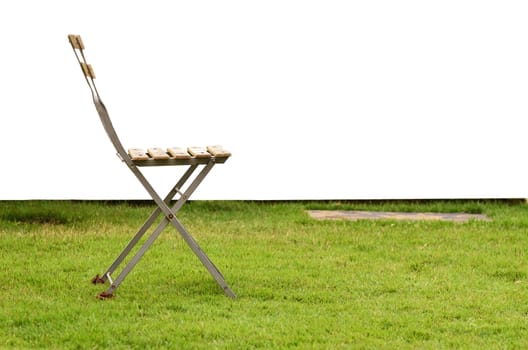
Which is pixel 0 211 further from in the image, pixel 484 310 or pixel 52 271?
pixel 484 310

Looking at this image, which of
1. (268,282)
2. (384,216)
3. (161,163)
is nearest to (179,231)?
(161,163)

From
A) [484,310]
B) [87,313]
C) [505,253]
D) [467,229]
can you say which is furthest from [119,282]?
[467,229]

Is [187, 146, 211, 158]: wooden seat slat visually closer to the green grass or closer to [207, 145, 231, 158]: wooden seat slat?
[207, 145, 231, 158]: wooden seat slat

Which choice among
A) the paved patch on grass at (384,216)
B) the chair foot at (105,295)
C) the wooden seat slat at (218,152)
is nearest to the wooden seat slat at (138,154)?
the wooden seat slat at (218,152)

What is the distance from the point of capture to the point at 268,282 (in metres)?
5.84

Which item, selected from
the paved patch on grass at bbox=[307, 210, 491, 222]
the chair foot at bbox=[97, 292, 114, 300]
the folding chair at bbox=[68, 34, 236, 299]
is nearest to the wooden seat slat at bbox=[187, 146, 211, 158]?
the folding chair at bbox=[68, 34, 236, 299]

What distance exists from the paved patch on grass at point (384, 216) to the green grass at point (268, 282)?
16cm

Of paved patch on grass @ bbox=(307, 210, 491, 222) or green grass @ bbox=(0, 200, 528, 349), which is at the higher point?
green grass @ bbox=(0, 200, 528, 349)

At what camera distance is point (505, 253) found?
676 centimetres

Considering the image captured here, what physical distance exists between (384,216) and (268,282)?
8.81ft

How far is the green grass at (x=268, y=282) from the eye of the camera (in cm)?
473

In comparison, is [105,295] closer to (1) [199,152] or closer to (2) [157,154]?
(2) [157,154]

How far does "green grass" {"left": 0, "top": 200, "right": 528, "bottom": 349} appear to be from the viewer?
4734mm

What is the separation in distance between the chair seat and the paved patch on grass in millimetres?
2914
